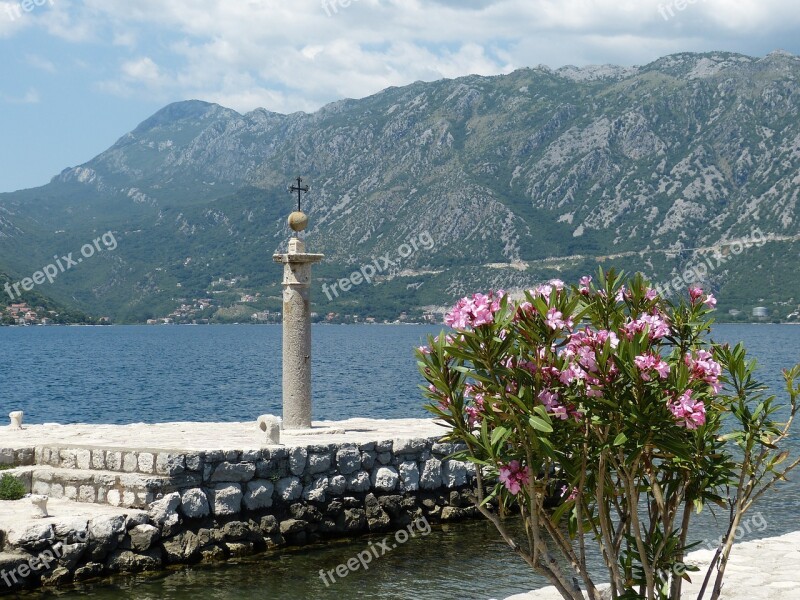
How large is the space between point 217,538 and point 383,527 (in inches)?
113

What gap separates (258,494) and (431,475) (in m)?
3.19

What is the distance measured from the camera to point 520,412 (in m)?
5.91

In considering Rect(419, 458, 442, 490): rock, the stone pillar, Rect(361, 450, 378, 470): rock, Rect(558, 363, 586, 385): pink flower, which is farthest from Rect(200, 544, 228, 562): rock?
Rect(558, 363, 586, 385): pink flower

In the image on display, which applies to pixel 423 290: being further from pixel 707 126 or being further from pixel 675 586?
pixel 675 586

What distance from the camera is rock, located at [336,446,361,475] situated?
48.5ft

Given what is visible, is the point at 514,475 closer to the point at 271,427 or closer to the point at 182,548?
the point at 182,548

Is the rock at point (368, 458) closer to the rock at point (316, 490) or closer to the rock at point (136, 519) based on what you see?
the rock at point (316, 490)

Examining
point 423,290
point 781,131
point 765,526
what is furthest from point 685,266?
point 765,526

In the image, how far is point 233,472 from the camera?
1366cm

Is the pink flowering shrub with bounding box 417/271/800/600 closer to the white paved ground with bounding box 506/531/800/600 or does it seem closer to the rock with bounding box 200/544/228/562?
the white paved ground with bounding box 506/531/800/600

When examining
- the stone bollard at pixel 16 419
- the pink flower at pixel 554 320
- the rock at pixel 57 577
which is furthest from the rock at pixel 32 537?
the pink flower at pixel 554 320

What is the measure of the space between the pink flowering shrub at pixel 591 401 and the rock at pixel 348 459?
8.24 m

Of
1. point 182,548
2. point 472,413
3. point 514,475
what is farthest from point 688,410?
point 182,548

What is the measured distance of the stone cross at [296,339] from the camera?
56.2 feet
